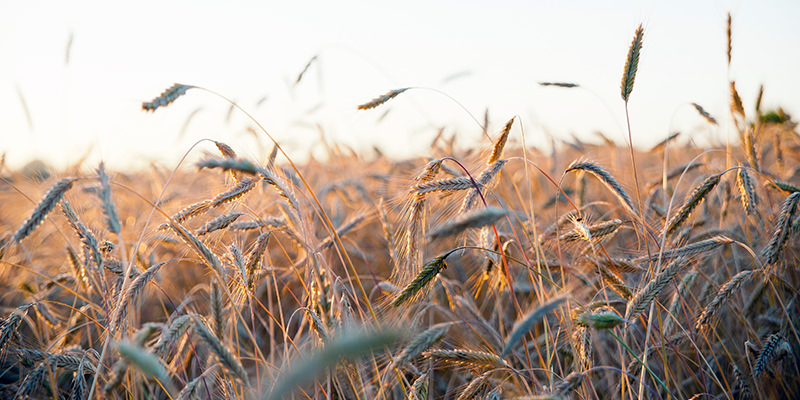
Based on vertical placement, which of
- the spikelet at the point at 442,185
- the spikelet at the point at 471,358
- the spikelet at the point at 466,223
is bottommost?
the spikelet at the point at 471,358

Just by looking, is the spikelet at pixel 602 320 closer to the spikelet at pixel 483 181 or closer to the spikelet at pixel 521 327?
the spikelet at pixel 521 327

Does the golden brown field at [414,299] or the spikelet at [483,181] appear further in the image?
the spikelet at [483,181]

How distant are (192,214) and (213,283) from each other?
302mm

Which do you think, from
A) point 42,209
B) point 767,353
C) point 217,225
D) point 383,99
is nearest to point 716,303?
point 767,353

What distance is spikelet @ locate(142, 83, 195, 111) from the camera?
5.24 ft

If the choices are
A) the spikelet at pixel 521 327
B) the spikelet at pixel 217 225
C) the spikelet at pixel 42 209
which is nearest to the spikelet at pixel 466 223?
the spikelet at pixel 521 327

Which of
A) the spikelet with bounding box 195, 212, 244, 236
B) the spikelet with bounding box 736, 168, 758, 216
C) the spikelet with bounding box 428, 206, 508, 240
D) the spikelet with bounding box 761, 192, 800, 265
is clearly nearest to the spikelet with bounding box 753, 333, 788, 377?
the spikelet with bounding box 761, 192, 800, 265

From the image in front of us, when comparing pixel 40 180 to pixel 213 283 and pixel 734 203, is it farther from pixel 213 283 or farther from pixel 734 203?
pixel 734 203

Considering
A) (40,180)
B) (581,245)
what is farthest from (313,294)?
(40,180)

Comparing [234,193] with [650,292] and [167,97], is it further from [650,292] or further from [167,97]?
[650,292]

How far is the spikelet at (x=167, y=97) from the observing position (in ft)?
5.24

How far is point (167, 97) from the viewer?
169cm

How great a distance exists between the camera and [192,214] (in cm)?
179

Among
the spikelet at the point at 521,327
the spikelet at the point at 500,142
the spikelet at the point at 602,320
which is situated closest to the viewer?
the spikelet at the point at 521,327
